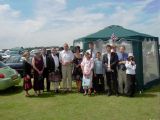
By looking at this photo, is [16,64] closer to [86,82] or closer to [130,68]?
[86,82]

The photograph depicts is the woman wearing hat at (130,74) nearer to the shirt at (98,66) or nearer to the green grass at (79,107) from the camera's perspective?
the green grass at (79,107)

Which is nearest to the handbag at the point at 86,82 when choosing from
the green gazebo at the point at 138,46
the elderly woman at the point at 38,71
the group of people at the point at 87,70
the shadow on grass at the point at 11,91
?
the group of people at the point at 87,70

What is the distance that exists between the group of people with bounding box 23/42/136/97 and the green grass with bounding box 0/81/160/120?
0.50m

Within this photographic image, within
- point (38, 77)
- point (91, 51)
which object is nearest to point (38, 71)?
point (38, 77)

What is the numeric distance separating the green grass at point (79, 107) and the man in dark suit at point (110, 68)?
0.51 metres

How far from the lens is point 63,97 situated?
12.0m

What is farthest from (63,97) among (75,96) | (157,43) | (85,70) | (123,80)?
(157,43)

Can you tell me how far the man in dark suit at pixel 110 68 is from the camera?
11969 mm

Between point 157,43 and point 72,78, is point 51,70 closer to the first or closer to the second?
point 72,78

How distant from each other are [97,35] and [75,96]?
118 inches

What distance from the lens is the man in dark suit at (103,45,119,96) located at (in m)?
A: 12.0

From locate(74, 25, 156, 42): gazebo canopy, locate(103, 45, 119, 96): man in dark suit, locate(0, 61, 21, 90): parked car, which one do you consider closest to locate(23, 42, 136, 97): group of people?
locate(103, 45, 119, 96): man in dark suit

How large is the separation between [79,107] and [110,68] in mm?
2462

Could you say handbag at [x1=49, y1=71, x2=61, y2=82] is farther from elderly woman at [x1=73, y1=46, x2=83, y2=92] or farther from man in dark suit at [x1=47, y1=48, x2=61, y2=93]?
elderly woman at [x1=73, y1=46, x2=83, y2=92]
